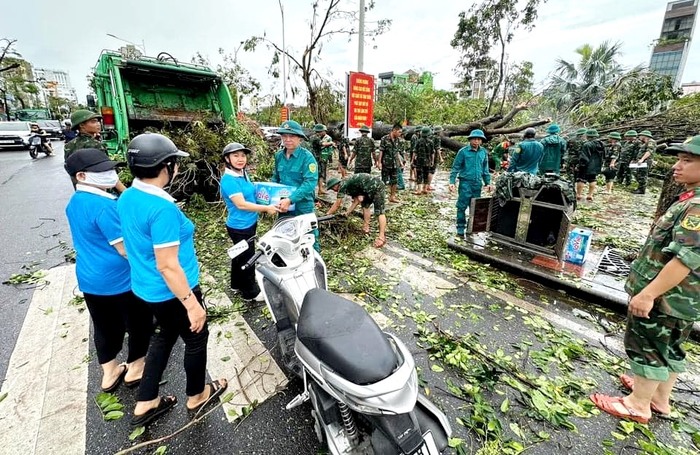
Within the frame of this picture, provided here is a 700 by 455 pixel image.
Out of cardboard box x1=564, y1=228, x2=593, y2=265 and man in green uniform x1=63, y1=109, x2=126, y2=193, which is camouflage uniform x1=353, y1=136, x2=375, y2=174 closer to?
cardboard box x1=564, y1=228, x2=593, y2=265

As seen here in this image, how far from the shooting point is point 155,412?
202 cm

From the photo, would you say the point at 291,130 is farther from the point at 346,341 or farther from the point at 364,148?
the point at 364,148

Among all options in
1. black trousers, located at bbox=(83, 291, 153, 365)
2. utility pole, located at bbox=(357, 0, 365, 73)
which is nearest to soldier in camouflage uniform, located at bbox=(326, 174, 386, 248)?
black trousers, located at bbox=(83, 291, 153, 365)

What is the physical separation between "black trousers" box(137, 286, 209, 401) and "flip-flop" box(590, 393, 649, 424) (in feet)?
8.83

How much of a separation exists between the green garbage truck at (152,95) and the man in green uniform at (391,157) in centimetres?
361

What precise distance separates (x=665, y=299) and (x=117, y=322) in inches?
138

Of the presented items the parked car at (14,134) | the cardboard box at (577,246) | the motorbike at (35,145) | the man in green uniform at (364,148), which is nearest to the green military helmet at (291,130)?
the cardboard box at (577,246)

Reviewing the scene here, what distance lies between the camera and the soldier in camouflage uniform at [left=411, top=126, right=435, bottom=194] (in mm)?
8312

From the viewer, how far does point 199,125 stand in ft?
20.2

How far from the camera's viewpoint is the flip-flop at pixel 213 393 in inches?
82.9

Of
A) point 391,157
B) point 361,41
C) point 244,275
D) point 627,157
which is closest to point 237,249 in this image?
point 244,275

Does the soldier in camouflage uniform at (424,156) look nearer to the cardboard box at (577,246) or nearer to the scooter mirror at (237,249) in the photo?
the cardboard box at (577,246)

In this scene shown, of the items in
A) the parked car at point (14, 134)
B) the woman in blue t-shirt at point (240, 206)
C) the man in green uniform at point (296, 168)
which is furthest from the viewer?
the parked car at point (14, 134)

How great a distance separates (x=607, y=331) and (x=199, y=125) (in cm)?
701
